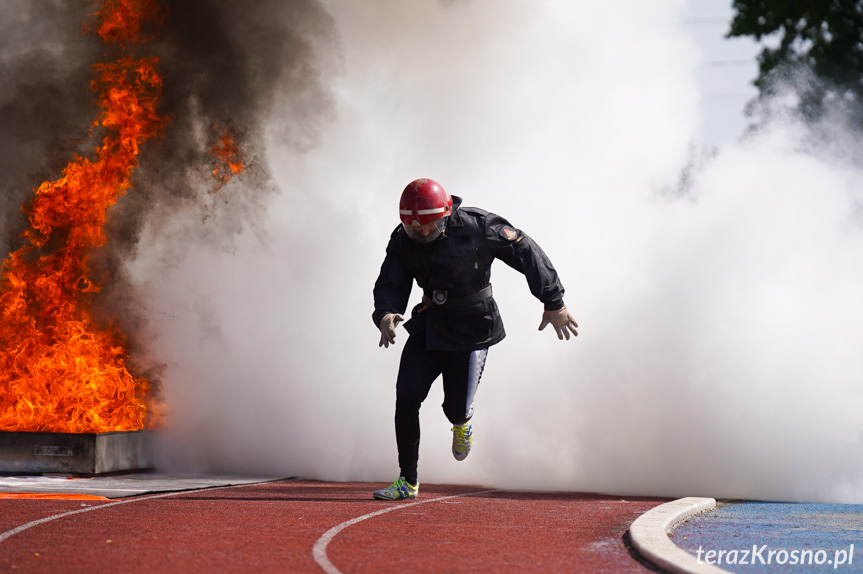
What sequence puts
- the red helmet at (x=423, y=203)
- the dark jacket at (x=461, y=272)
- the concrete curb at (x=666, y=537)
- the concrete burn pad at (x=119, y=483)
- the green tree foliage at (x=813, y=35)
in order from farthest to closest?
1. the green tree foliage at (x=813, y=35)
2. the concrete burn pad at (x=119, y=483)
3. the dark jacket at (x=461, y=272)
4. the red helmet at (x=423, y=203)
5. the concrete curb at (x=666, y=537)

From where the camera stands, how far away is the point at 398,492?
8.50m

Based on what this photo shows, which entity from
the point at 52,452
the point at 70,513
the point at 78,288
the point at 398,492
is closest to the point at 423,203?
the point at 398,492

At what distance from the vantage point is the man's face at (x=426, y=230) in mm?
8195

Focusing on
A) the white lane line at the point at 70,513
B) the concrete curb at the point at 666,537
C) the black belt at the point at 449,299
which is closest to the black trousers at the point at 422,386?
the black belt at the point at 449,299

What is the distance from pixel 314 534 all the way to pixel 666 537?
2.04m

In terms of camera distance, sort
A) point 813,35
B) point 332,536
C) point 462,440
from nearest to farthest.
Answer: point 332,536
point 462,440
point 813,35

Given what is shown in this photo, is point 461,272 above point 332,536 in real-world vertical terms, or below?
above

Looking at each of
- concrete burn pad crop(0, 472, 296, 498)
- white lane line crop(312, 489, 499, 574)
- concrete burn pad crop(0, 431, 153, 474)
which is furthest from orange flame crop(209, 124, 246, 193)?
white lane line crop(312, 489, 499, 574)

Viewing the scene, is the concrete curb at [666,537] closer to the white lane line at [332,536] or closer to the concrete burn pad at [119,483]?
the white lane line at [332,536]

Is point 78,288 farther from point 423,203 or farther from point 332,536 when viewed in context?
point 332,536

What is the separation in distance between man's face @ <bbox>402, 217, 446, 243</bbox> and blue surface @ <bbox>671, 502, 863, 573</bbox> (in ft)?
8.96

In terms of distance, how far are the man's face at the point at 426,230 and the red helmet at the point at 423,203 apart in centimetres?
3

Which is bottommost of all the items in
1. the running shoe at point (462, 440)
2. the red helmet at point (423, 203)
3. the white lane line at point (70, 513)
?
the white lane line at point (70, 513)

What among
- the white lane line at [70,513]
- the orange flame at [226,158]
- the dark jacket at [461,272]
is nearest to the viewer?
the white lane line at [70,513]
